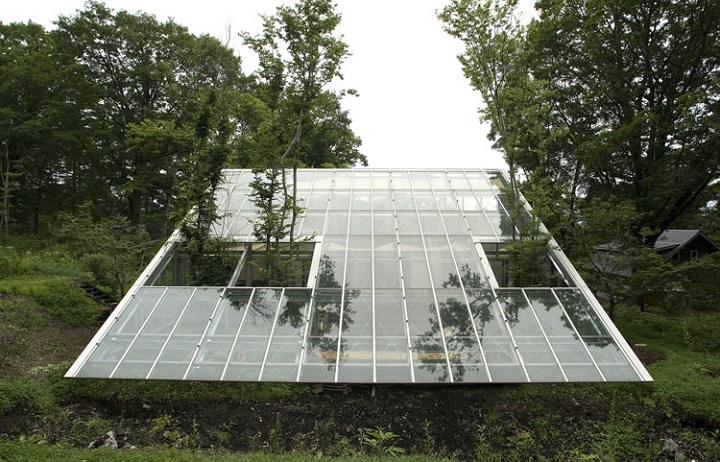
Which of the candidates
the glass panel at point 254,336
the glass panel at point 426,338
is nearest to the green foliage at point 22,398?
the glass panel at point 254,336

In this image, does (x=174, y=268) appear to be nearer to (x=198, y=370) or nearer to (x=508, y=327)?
(x=198, y=370)

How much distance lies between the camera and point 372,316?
934cm

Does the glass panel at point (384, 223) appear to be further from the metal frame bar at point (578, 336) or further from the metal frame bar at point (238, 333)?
the metal frame bar at point (578, 336)

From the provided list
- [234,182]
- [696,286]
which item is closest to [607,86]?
[696,286]

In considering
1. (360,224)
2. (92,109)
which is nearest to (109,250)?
(360,224)

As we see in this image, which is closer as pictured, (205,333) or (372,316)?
(205,333)

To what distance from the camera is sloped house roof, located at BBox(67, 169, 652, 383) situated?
7867 mm

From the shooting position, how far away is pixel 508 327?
899 centimetres

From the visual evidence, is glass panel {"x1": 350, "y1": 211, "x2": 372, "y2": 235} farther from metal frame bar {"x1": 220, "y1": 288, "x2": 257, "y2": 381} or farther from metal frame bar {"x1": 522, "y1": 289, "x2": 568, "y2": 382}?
metal frame bar {"x1": 522, "y1": 289, "x2": 568, "y2": 382}

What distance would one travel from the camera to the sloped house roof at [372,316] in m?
7.87

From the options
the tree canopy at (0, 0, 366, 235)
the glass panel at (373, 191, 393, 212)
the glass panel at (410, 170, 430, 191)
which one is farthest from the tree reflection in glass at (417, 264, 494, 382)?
the tree canopy at (0, 0, 366, 235)

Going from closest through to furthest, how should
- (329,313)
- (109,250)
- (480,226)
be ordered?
1. (329,313)
2. (109,250)
3. (480,226)

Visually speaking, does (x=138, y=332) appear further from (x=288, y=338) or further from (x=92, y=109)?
(x=92, y=109)

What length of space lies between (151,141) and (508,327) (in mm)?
18862
